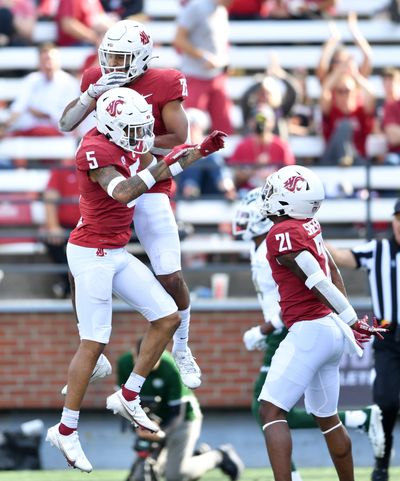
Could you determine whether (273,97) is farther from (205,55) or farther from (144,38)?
(144,38)

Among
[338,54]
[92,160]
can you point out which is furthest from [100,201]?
[338,54]

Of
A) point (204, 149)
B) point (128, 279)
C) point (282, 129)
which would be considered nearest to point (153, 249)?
point (128, 279)

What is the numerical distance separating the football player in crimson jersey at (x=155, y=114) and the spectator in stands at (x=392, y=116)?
460 cm

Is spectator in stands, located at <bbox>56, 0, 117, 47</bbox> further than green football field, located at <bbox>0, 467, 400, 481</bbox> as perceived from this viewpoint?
Yes

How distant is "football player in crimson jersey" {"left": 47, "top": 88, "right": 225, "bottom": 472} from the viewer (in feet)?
23.8

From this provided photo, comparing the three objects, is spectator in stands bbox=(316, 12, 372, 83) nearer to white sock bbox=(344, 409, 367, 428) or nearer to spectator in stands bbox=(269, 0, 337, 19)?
spectator in stands bbox=(269, 0, 337, 19)

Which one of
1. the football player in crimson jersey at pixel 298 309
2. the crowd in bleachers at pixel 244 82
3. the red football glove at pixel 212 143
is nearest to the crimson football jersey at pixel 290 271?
the football player in crimson jersey at pixel 298 309

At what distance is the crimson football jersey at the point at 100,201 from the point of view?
7.35 meters

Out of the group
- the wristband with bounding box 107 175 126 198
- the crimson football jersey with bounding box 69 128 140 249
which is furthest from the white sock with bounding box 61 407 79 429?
the wristband with bounding box 107 175 126 198

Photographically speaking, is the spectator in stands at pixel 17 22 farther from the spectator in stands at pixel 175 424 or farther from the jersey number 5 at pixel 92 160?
the jersey number 5 at pixel 92 160

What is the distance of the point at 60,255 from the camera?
11789 millimetres

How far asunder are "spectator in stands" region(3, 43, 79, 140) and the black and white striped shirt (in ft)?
13.1

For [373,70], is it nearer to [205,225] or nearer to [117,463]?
[205,225]

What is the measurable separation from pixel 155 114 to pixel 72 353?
4469 mm
